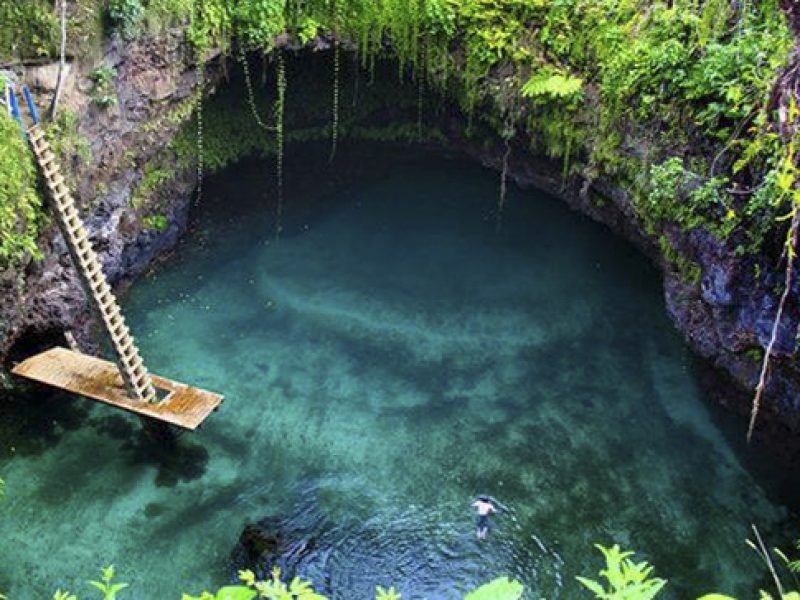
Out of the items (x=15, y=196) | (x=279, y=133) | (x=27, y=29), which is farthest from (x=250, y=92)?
(x=15, y=196)

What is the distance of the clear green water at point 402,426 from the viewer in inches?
377

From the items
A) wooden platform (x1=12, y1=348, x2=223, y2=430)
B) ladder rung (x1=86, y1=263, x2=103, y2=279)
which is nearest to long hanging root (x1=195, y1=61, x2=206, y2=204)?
ladder rung (x1=86, y1=263, x2=103, y2=279)

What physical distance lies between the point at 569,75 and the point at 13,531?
1025cm

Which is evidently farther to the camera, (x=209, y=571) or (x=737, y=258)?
(x=737, y=258)

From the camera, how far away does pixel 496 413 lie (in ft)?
37.7

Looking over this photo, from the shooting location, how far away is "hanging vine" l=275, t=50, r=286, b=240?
13.9 metres

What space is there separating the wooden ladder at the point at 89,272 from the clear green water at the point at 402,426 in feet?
3.51

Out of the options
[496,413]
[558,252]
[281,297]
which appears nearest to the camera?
[496,413]

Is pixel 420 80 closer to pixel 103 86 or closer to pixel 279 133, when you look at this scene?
pixel 279 133

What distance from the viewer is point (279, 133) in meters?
14.6

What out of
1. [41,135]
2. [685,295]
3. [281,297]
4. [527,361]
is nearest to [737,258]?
[685,295]

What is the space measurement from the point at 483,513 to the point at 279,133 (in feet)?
26.7

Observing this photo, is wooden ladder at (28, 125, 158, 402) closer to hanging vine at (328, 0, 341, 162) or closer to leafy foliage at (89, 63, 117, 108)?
leafy foliage at (89, 63, 117, 108)

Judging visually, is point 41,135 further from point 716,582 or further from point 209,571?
point 716,582
